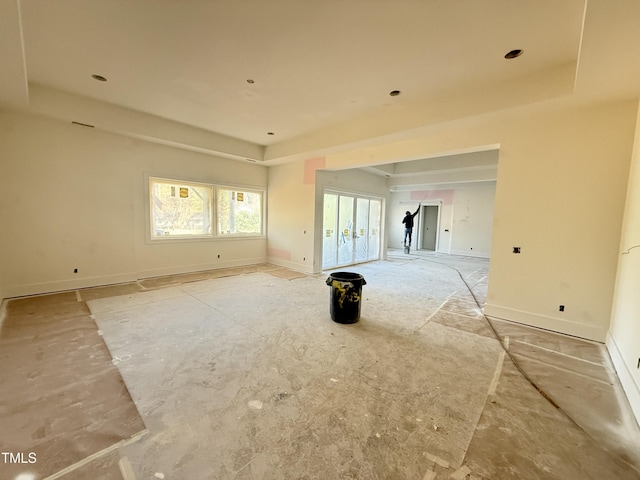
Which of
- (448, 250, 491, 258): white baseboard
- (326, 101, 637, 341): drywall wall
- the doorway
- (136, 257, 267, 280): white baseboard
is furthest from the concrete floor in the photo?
the doorway

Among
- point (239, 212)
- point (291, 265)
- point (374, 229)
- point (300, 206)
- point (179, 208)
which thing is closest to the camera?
point (179, 208)

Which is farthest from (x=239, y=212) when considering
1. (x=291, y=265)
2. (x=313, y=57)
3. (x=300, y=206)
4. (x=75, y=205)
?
(x=313, y=57)

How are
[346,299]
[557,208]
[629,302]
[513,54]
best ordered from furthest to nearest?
[346,299] < [557,208] < [513,54] < [629,302]

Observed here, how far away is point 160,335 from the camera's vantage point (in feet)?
10.1

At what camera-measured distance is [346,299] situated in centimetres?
350

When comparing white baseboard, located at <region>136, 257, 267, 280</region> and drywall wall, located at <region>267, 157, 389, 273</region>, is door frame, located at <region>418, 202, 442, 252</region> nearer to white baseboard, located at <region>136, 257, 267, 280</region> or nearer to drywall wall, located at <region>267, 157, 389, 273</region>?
drywall wall, located at <region>267, 157, 389, 273</region>

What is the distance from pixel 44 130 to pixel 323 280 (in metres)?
5.52

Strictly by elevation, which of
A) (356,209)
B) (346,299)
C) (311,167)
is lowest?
(346,299)

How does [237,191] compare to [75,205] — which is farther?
[237,191]

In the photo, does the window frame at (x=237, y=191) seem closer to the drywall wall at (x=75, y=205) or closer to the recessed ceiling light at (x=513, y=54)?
the drywall wall at (x=75, y=205)

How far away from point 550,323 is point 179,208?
7.00 metres

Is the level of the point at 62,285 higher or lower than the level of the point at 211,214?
lower

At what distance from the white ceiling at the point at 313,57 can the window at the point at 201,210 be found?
1662 mm

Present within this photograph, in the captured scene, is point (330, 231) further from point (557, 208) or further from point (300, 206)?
point (557, 208)
